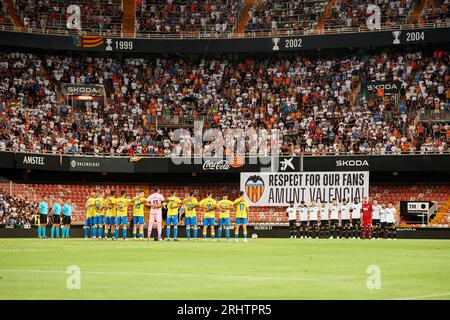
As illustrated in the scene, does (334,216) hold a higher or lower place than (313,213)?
lower

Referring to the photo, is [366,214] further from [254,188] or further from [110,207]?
[110,207]

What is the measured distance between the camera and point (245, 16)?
67.8 m

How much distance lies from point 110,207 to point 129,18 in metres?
30.0

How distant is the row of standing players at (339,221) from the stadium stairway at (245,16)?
64.2 feet

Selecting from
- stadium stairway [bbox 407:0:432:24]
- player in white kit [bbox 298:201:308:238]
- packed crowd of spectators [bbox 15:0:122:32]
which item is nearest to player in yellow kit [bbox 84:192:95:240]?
player in white kit [bbox 298:201:308:238]

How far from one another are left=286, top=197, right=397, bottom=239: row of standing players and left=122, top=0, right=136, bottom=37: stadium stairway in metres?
22.5

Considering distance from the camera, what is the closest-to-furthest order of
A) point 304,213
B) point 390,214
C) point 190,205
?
point 190,205 → point 390,214 → point 304,213

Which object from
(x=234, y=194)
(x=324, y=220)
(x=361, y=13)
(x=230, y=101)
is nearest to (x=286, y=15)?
(x=361, y=13)

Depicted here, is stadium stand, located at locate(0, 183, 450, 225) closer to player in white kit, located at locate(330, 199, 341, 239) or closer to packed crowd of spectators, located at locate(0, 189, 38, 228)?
packed crowd of spectators, located at locate(0, 189, 38, 228)

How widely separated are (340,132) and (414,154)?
5871 millimetres

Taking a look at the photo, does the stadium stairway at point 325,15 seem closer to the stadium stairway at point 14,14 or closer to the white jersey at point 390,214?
the white jersey at point 390,214

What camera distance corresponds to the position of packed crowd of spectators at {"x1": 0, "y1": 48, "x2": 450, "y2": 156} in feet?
193

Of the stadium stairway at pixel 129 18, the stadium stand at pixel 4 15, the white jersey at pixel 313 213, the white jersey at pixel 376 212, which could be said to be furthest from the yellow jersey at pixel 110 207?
the stadium stairway at pixel 129 18
